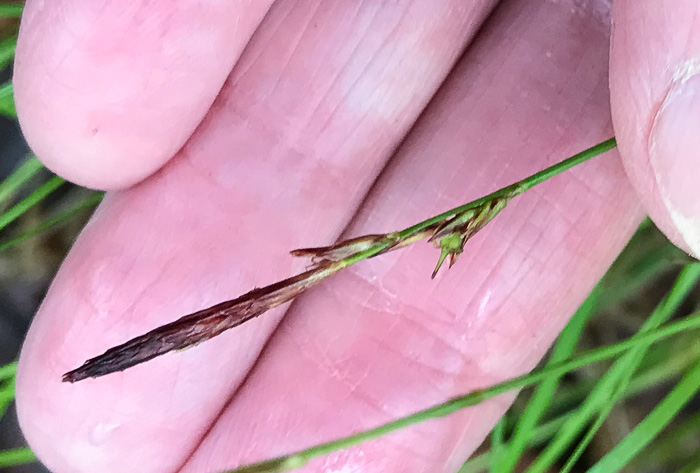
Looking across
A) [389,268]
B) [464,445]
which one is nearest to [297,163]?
[389,268]

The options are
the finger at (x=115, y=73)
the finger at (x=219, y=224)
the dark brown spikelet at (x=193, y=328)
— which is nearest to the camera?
the dark brown spikelet at (x=193, y=328)

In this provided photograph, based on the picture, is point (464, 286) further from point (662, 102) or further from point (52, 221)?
point (52, 221)

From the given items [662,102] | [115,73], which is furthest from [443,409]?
[115,73]

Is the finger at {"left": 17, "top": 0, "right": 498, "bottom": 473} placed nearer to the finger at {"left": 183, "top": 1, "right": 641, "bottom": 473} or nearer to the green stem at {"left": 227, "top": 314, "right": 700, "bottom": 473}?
the finger at {"left": 183, "top": 1, "right": 641, "bottom": 473}

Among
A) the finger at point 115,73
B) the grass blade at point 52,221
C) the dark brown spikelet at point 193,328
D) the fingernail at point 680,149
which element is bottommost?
the grass blade at point 52,221

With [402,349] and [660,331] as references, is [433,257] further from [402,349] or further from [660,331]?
[660,331]

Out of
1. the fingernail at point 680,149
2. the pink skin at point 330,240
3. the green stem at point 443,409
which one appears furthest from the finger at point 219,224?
the fingernail at point 680,149

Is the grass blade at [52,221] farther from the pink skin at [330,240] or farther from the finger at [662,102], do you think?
the finger at [662,102]
